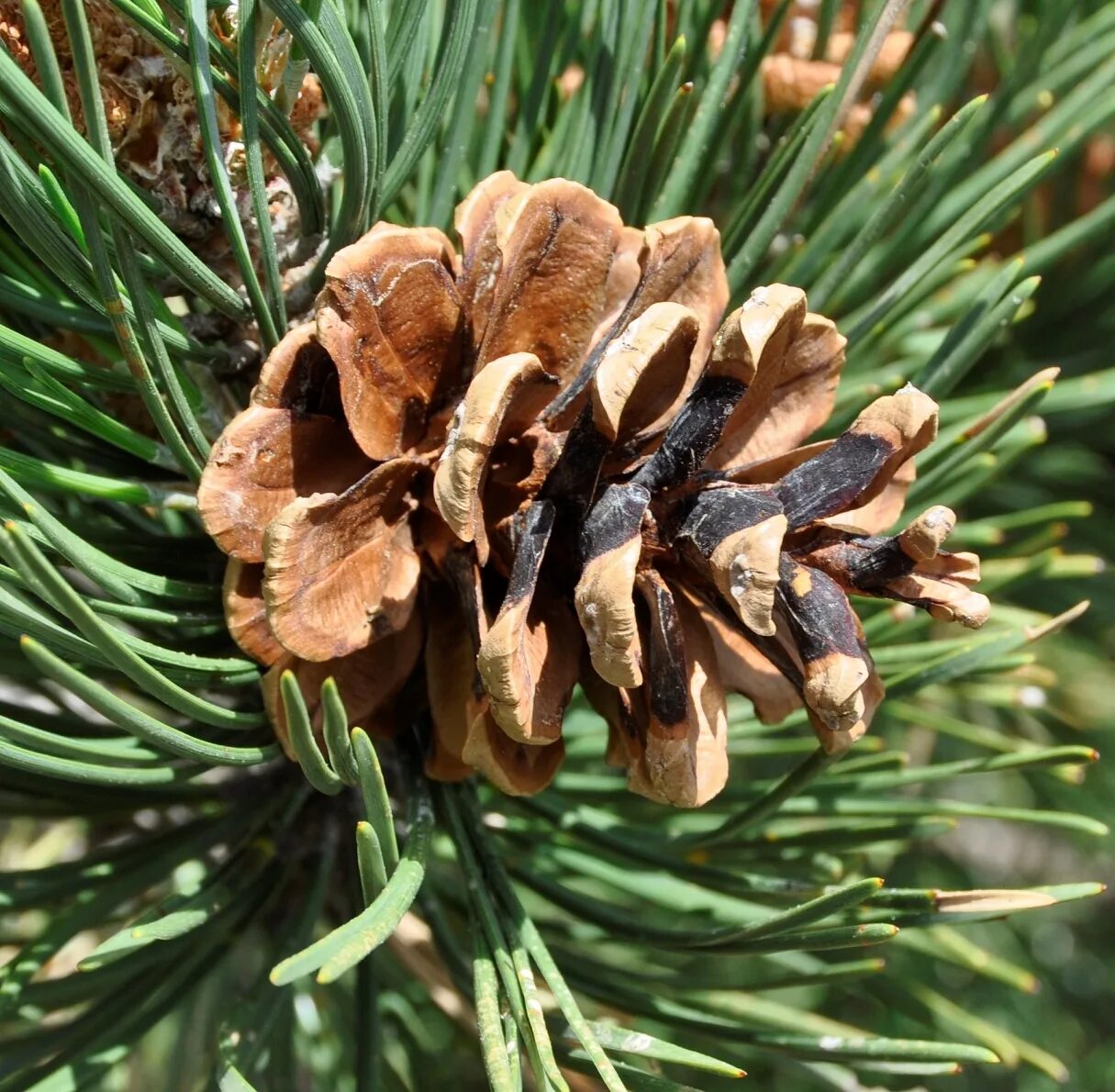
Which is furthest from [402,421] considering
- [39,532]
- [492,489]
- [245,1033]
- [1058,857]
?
[1058,857]

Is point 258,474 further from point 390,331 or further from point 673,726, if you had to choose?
point 673,726

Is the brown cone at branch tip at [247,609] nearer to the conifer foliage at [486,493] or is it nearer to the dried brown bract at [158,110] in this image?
the conifer foliage at [486,493]

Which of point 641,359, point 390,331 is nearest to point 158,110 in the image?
point 390,331

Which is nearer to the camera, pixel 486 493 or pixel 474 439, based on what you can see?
pixel 474 439

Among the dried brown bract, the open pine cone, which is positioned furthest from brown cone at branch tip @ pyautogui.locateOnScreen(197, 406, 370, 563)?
the dried brown bract

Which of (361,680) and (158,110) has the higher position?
(158,110)

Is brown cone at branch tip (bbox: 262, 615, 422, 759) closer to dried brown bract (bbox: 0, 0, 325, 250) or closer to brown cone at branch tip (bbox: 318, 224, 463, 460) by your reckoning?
brown cone at branch tip (bbox: 318, 224, 463, 460)

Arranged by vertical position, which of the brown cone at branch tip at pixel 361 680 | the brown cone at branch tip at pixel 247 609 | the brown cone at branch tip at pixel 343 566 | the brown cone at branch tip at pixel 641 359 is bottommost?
the brown cone at branch tip at pixel 361 680

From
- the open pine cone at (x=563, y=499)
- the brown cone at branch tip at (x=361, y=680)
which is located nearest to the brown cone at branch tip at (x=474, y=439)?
the open pine cone at (x=563, y=499)
